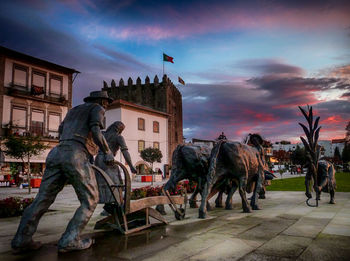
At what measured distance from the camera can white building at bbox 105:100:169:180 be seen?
3859 cm

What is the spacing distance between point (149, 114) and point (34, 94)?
17175 millimetres

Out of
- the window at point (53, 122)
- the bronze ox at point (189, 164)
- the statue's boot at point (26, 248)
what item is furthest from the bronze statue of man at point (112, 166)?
the window at point (53, 122)

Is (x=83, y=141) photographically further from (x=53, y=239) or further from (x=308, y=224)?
(x=308, y=224)

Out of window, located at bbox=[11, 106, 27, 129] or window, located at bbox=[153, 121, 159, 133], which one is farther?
window, located at bbox=[153, 121, 159, 133]

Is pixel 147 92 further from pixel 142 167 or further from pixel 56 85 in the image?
pixel 56 85

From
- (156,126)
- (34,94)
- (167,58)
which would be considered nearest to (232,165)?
(34,94)

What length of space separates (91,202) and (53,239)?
52.3 inches

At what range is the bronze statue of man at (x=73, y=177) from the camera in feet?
13.8

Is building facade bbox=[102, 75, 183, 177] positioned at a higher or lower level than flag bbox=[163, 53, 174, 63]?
lower

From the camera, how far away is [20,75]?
29406mm

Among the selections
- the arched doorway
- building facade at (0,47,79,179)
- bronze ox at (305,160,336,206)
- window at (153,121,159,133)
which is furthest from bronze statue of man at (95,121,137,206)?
window at (153,121,159,133)

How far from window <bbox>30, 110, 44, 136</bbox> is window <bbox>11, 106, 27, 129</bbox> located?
0.85 metres

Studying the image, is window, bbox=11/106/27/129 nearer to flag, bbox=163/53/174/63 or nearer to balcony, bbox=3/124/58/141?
balcony, bbox=3/124/58/141

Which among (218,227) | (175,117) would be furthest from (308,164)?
(175,117)
